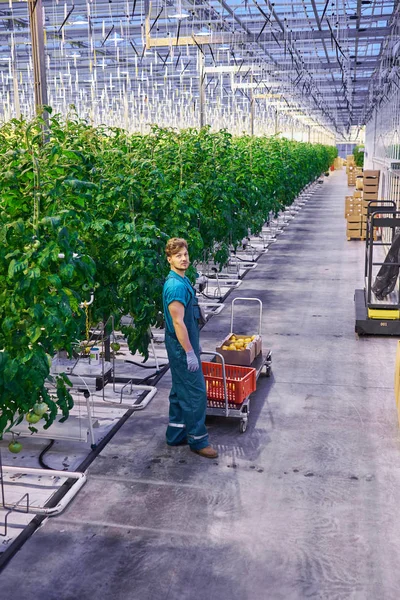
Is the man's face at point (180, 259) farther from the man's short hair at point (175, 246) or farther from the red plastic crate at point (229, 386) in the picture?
the red plastic crate at point (229, 386)

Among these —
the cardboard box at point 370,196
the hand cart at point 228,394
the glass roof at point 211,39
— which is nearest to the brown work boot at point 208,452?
the hand cart at point 228,394

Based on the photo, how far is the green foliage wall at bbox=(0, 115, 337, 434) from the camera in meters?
4.46

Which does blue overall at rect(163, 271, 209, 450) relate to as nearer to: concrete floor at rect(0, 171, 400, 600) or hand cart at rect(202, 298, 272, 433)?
concrete floor at rect(0, 171, 400, 600)

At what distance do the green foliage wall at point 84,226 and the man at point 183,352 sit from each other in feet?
2.17

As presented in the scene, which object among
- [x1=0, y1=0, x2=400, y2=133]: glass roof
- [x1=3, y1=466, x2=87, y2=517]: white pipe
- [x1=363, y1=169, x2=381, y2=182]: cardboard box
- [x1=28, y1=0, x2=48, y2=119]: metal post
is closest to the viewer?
[x1=3, y1=466, x2=87, y2=517]: white pipe

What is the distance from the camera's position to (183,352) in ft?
18.4

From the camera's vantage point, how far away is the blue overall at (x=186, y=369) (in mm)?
5512

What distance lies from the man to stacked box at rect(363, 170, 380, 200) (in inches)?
661

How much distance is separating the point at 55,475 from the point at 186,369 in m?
1.30

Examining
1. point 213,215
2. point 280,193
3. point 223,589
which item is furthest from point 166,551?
point 280,193

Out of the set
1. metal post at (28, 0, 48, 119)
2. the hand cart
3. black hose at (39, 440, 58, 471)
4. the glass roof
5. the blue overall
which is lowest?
black hose at (39, 440, 58, 471)

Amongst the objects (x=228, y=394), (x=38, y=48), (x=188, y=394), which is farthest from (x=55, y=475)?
(x=38, y=48)

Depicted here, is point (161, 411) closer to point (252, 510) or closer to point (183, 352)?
point (183, 352)

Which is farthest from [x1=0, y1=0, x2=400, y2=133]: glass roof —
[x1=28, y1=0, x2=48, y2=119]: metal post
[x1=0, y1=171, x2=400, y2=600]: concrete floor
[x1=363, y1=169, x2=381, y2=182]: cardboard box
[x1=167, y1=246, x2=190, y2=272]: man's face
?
[x1=0, y1=171, x2=400, y2=600]: concrete floor
